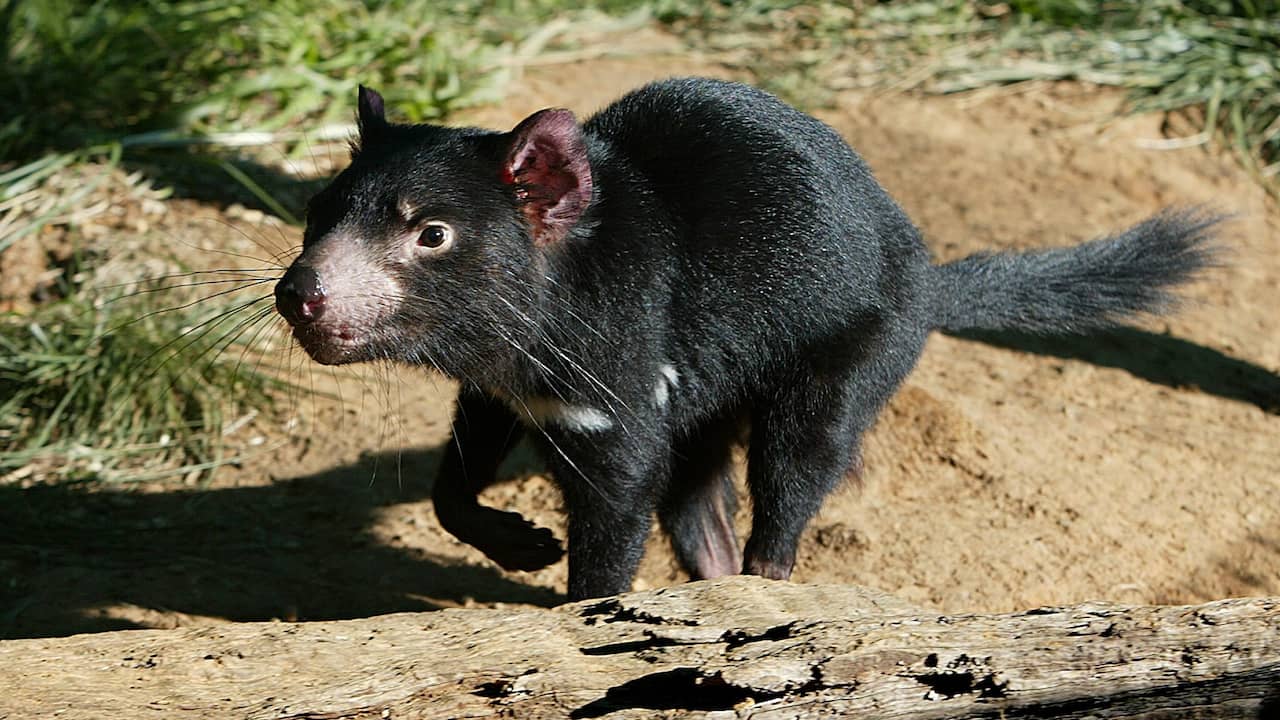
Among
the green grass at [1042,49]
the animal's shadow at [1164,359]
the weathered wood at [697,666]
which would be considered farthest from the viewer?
the green grass at [1042,49]

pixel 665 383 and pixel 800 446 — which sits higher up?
pixel 665 383

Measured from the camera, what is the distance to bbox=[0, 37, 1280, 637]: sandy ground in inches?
145

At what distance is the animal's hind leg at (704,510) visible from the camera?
3740mm

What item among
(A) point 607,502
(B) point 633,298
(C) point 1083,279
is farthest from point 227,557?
(C) point 1083,279

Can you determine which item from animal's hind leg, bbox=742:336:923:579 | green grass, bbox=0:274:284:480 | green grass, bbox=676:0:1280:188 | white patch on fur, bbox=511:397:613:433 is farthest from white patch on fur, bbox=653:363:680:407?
green grass, bbox=676:0:1280:188

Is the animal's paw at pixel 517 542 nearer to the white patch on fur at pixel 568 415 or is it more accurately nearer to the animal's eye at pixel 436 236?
the white patch on fur at pixel 568 415

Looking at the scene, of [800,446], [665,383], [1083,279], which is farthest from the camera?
[1083,279]

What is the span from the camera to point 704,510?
12.7 ft

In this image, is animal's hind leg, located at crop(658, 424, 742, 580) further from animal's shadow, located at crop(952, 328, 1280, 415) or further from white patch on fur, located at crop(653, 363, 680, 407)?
animal's shadow, located at crop(952, 328, 1280, 415)

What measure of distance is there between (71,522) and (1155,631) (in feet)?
10.4

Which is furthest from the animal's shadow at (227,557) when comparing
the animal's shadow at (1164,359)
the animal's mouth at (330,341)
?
the animal's shadow at (1164,359)

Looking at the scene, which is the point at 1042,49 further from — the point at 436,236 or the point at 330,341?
the point at 330,341

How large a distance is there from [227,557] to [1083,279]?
102 inches

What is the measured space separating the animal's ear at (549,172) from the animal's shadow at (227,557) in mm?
1224
